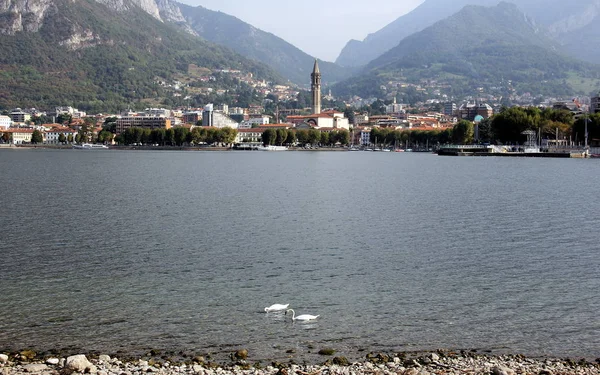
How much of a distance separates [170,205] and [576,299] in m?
21.6

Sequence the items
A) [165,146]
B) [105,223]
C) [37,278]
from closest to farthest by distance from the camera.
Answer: [37,278]
[105,223]
[165,146]

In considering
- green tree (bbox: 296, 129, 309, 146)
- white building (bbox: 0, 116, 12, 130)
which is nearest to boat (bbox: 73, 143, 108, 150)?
white building (bbox: 0, 116, 12, 130)

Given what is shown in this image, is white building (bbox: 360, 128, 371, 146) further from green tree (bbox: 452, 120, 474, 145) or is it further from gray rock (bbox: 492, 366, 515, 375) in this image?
gray rock (bbox: 492, 366, 515, 375)

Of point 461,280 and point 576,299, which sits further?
point 461,280

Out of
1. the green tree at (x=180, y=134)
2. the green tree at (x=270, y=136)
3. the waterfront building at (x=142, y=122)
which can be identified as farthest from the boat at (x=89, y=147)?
the green tree at (x=270, y=136)

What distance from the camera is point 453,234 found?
25.1 m

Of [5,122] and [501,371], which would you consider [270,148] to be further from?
[501,371]

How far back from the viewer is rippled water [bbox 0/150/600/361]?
13172 mm

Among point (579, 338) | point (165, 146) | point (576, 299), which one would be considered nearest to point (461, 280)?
point (576, 299)

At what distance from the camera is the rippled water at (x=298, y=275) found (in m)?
13.2

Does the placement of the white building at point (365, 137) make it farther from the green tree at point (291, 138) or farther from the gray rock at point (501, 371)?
the gray rock at point (501, 371)

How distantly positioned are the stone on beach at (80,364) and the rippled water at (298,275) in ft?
3.99

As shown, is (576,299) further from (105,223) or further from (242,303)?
(105,223)

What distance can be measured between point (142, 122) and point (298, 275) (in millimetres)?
160748
